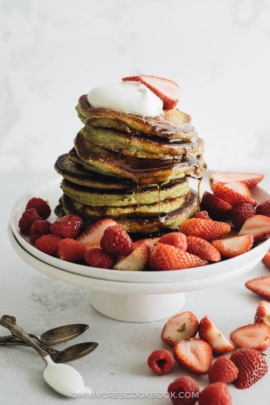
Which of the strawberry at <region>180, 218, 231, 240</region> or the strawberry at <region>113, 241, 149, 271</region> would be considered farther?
the strawberry at <region>180, 218, 231, 240</region>

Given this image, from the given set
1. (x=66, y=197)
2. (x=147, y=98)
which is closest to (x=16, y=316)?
(x=66, y=197)

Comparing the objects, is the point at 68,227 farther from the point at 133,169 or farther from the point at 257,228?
the point at 257,228

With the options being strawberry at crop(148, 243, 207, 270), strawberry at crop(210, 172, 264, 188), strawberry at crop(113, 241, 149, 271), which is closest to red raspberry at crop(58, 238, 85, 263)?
strawberry at crop(113, 241, 149, 271)

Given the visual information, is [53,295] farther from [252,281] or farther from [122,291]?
[252,281]

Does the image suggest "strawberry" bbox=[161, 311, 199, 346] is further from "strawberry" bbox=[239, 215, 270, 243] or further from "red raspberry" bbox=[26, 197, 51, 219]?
"red raspberry" bbox=[26, 197, 51, 219]

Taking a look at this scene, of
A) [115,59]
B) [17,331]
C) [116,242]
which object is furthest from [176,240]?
[115,59]

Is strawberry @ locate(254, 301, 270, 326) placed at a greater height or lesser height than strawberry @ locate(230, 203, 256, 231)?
lesser

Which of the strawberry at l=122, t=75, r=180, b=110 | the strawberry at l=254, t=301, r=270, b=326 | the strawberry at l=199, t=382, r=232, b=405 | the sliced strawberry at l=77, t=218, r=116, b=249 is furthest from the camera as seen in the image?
the strawberry at l=122, t=75, r=180, b=110

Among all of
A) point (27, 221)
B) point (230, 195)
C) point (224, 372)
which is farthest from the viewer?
point (230, 195)
